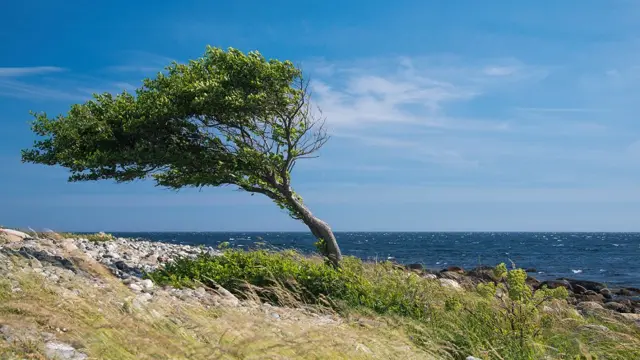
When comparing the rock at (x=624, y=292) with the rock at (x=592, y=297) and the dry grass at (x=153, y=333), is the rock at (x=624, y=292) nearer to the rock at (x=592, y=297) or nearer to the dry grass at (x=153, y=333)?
the rock at (x=592, y=297)

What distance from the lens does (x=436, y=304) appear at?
424 inches

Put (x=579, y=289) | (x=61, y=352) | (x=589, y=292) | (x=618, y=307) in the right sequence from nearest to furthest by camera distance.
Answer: (x=61, y=352) → (x=618, y=307) → (x=589, y=292) → (x=579, y=289)

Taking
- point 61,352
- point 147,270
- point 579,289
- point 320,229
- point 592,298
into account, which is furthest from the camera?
point 579,289

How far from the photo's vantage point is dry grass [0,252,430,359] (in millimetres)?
4680

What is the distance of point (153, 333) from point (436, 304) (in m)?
6.84

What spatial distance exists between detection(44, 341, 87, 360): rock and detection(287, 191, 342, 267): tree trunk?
35.4 ft

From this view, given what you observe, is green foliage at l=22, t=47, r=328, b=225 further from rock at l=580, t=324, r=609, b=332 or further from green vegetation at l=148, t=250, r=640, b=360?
rock at l=580, t=324, r=609, b=332

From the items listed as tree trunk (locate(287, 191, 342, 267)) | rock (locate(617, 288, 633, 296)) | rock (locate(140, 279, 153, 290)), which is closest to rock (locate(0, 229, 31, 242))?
tree trunk (locate(287, 191, 342, 267))

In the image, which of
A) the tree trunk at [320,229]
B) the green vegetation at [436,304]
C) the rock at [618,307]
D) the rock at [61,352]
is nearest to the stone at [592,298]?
the rock at [618,307]

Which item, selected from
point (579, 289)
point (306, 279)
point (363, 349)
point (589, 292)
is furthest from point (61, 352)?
point (579, 289)

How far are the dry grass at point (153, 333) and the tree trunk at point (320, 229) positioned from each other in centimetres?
876

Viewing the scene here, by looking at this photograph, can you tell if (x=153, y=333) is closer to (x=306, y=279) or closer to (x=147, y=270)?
(x=306, y=279)

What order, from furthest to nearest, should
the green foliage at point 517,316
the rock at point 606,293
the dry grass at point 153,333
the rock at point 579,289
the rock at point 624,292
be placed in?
the rock at point 624,292 → the rock at point 579,289 → the rock at point 606,293 → the green foliage at point 517,316 → the dry grass at point 153,333

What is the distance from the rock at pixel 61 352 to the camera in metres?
4.78
